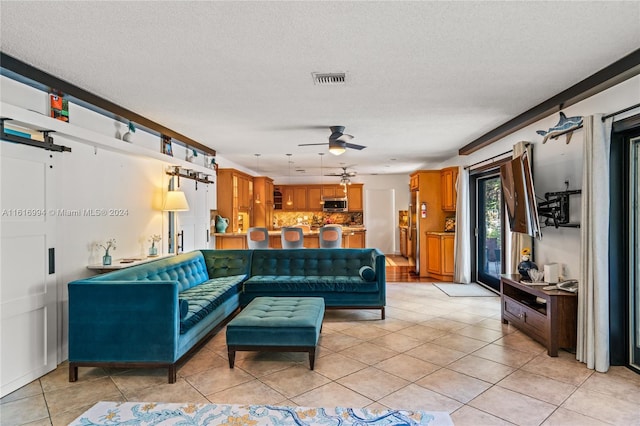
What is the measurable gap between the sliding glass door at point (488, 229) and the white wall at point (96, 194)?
5267 mm

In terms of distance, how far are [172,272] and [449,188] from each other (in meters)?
5.65

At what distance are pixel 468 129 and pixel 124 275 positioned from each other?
15.6 feet

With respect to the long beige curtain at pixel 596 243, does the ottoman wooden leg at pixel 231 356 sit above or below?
below

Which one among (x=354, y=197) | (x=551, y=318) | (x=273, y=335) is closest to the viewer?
(x=273, y=335)

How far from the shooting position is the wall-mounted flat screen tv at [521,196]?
13.3 feet

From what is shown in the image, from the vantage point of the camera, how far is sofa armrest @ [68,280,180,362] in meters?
3.08

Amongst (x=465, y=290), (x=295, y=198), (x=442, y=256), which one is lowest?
(x=465, y=290)

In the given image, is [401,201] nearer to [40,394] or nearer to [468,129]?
[468,129]

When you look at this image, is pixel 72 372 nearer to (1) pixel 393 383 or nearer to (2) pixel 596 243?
(1) pixel 393 383

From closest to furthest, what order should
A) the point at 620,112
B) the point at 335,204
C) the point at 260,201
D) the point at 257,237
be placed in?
the point at 620,112, the point at 257,237, the point at 260,201, the point at 335,204

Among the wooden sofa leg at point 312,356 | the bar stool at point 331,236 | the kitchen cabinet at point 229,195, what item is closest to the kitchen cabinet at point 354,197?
the kitchen cabinet at point 229,195

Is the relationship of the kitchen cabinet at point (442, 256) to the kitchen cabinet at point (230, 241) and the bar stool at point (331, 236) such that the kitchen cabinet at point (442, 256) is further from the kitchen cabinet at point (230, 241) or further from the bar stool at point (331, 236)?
the kitchen cabinet at point (230, 241)

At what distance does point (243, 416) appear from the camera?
2535 millimetres

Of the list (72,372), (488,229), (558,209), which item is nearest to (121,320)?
(72,372)
